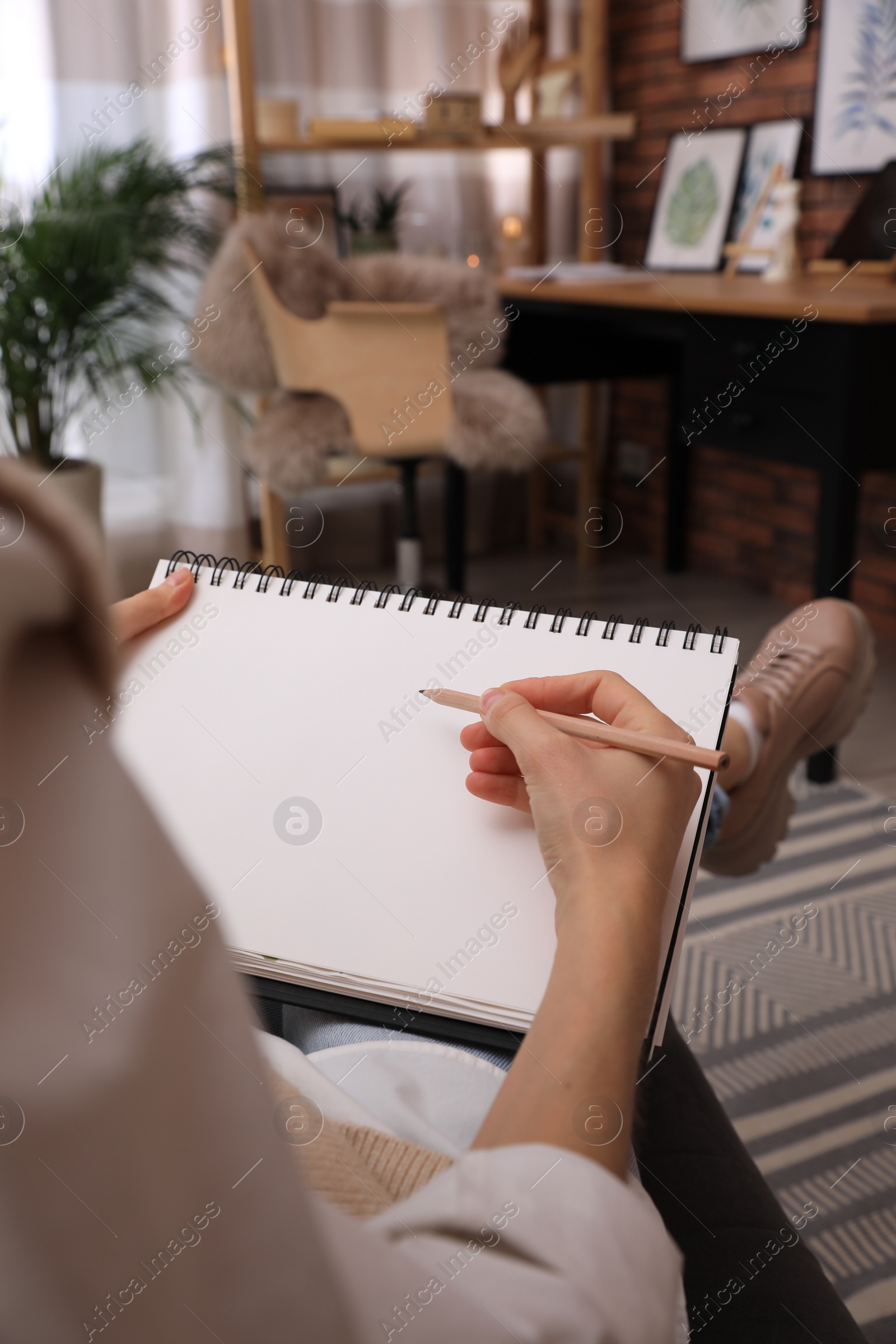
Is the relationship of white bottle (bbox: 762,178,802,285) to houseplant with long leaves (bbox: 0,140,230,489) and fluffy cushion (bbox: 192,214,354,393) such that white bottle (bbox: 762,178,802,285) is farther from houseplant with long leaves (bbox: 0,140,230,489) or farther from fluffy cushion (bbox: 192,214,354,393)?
houseplant with long leaves (bbox: 0,140,230,489)

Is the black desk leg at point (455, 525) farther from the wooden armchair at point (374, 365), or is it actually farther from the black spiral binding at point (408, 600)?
the black spiral binding at point (408, 600)

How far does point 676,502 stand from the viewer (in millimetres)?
3035

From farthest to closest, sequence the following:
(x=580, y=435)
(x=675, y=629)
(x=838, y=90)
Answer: (x=580, y=435) → (x=838, y=90) → (x=675, y=629)

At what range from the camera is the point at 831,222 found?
2.45 metres

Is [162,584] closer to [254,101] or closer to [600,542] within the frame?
[254,101]

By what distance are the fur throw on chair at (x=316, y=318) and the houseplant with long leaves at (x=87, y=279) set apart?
189 millimetres

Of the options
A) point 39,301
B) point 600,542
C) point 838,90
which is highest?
point 838,90

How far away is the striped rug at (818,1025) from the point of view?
3.27 feet

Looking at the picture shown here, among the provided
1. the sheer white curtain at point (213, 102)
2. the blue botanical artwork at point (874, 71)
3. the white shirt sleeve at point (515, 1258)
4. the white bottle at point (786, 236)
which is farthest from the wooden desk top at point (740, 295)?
the white shirt sleeve at point (515, 1258)

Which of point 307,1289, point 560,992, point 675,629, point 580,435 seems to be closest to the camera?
point 307,1289

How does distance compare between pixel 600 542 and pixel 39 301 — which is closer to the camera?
pixel 39 301

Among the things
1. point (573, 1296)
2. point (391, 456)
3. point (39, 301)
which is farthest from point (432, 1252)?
point (39, 301)

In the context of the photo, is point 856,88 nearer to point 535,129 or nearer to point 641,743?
point 535,129

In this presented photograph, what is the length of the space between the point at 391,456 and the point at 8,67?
1336 mm
